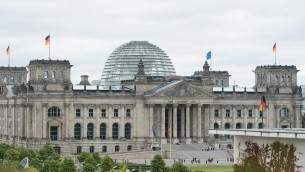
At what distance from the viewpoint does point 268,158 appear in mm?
70062

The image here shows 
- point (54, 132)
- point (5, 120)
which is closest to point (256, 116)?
point (54, 132)

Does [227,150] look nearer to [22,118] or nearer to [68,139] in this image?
[68,139]

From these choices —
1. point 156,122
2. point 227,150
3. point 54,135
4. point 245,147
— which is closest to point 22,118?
point 54,135

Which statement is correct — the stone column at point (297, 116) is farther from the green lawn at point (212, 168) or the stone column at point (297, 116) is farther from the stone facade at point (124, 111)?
the green lawn at point (212, 168)

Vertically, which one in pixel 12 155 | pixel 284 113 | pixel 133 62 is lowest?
pixel 12 155

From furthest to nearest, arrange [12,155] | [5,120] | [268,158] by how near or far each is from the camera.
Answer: [5,120] < [12,155] < [268,158]

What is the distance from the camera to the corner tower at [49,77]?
520 ft

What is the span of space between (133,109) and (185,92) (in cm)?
1084

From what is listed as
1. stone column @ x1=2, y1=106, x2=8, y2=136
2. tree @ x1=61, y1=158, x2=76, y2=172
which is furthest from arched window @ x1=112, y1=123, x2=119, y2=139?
tree @ x1=61, y1=158, x2=76, y2=172

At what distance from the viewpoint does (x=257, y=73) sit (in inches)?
7224

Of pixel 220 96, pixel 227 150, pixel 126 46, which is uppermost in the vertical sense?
pixel 126 46

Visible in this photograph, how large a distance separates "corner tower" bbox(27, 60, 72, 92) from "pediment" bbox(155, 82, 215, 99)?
60.7 ft

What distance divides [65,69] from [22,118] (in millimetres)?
13240

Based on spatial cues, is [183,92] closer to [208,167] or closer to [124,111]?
[124,111]
